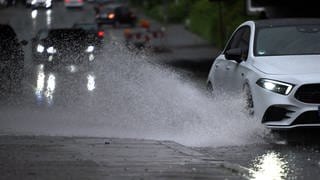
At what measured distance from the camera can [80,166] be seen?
27.7ft

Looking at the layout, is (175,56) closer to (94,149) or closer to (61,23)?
(61,23)

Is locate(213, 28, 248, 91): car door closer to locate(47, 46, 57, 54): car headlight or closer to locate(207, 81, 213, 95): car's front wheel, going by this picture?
locate(207, 81, 213, 95): car's front wheel

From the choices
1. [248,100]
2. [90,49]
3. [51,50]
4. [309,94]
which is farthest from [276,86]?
[90,49]

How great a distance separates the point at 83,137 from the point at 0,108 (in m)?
4.11

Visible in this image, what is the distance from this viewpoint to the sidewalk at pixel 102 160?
8.06 meters

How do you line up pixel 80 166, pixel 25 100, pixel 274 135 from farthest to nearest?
pixel 25 100
pixel 274 135
pixel 80 166

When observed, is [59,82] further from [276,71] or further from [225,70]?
[276,71]

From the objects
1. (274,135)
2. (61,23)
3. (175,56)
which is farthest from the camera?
(175,56)

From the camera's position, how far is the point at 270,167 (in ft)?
29.0

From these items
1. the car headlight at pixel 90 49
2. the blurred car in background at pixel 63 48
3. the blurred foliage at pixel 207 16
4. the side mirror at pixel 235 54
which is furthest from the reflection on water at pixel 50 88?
the blurred foliage at pixel 207 16

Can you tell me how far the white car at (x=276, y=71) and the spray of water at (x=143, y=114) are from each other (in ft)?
0.96

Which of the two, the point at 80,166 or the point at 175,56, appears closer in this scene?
the point at 80,166

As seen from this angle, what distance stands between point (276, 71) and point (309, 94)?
54 centimetres

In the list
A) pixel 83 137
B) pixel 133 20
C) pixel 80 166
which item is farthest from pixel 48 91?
pixel 133 20
